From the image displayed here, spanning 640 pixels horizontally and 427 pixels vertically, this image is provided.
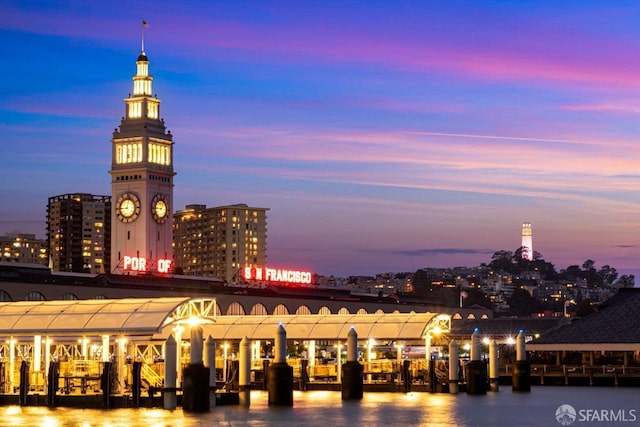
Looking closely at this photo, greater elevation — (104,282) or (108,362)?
(104,282)

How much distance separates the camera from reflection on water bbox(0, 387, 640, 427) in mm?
74688

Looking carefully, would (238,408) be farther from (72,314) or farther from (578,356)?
(578,356)

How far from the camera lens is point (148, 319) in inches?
3455

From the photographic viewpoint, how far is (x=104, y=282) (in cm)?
17088

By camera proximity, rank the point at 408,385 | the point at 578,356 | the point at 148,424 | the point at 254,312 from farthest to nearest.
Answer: the point at 254,312 → the point at 578,356 → the point at 408,385 → the point at 148,424

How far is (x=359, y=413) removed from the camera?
8231 centimetres

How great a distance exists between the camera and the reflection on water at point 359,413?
74.7m

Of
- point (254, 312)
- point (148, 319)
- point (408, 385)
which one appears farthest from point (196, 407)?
point (254, 312)

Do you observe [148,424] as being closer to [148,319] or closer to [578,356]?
[148,319]

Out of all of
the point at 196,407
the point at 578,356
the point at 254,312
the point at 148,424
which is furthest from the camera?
the point at 254,312

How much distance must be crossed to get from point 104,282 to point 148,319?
278 feet

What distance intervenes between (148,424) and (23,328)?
73.1 ft

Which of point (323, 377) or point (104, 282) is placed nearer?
point (323, 377)

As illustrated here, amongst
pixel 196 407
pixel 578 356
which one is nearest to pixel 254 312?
pixel 578 356
